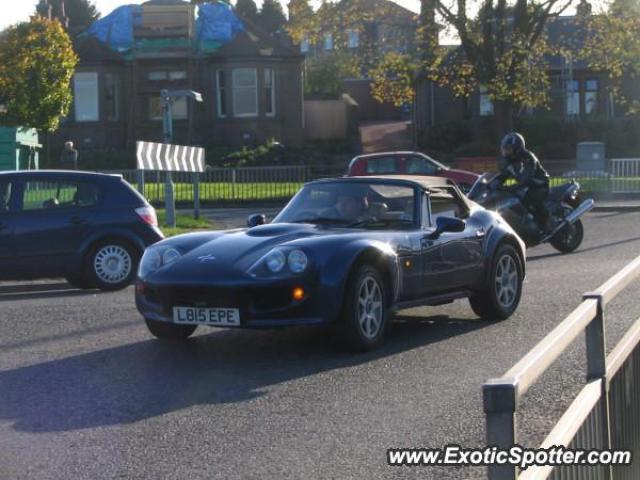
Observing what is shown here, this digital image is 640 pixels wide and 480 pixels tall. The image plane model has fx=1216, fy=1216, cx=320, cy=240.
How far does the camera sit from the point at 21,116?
128 feet

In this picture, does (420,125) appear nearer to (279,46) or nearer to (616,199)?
(279,46)

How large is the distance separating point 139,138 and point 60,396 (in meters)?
45.2

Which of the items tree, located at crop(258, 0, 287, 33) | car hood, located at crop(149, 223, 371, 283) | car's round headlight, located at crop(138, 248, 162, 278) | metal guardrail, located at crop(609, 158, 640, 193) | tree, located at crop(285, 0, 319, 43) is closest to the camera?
car hood, located at crop(149, 223, 371, 283)

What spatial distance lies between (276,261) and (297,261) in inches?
6.1

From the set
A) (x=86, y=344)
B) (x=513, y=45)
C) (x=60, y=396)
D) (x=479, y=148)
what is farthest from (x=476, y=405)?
(x=479, y=148)

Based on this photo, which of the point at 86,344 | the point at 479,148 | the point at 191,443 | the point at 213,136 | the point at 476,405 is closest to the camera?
the point at 191,443

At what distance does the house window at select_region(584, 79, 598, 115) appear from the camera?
198ft

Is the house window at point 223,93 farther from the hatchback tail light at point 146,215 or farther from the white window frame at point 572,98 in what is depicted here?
→ the hatchback tail light at point 146,215

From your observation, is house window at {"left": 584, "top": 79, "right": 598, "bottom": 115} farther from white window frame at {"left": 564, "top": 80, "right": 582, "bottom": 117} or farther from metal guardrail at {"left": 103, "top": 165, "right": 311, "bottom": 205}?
metal guardrail at {"left": 103, "top": 165, "right": 311, "bottom": 205}

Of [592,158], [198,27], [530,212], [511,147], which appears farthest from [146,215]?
[198,27]

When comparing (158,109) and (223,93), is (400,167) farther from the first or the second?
(158,109)

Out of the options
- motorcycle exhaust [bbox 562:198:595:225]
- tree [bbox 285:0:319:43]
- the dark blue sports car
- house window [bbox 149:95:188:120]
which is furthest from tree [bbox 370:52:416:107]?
the dark blue sports car

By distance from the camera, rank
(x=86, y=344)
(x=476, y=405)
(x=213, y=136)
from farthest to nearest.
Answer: (x=213, y=136)
(x=86, y=344)
(x=476, y=405)

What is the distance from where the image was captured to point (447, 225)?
10.1m
